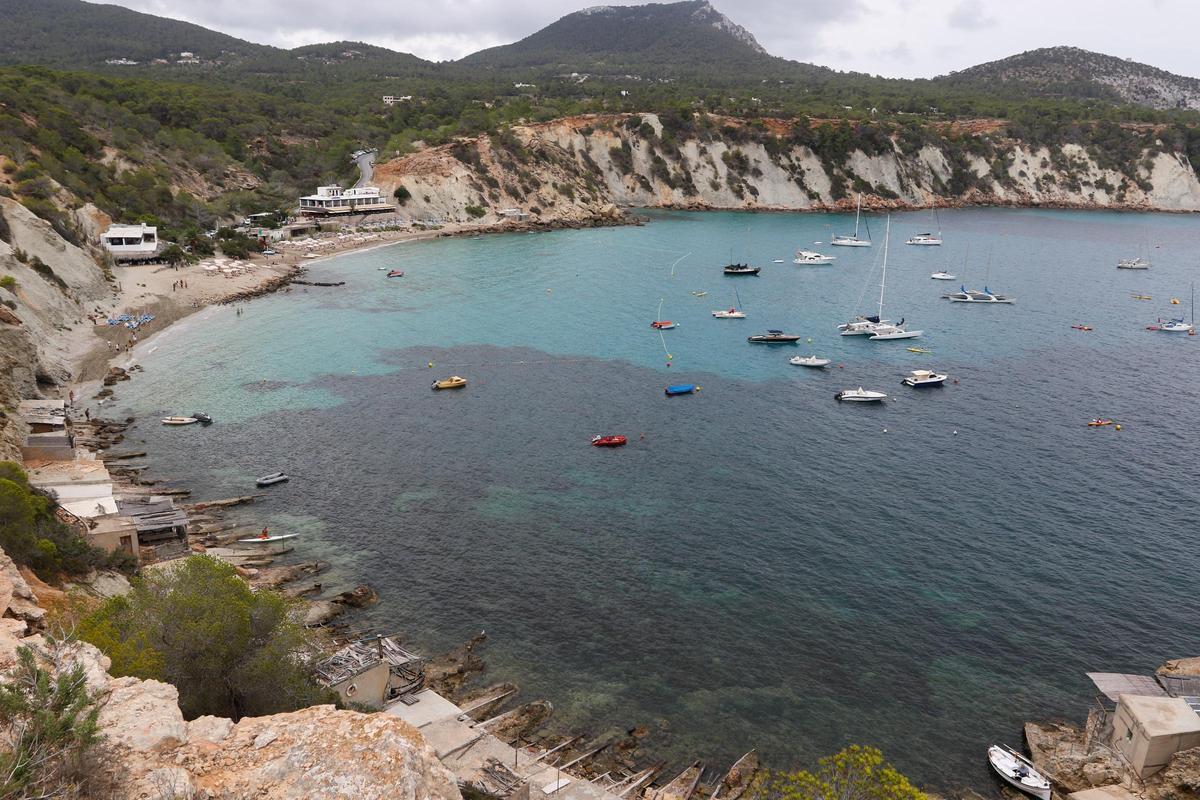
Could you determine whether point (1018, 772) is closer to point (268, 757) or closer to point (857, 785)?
point (857, 785)

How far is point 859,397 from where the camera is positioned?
223ft

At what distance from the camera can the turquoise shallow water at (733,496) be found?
3462 cm

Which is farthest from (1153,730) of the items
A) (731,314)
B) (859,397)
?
(731,314)

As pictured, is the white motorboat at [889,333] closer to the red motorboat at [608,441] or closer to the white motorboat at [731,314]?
the white motorboat at [731,314]

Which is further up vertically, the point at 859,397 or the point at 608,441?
the point at 859,397

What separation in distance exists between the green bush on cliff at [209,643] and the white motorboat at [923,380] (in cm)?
5949

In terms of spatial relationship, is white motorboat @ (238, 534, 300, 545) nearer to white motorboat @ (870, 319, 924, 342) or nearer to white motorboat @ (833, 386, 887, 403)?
white motorboat @ (833, 386, 887, 403)

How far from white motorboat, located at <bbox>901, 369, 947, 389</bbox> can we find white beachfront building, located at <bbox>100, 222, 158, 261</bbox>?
90494 millimetres

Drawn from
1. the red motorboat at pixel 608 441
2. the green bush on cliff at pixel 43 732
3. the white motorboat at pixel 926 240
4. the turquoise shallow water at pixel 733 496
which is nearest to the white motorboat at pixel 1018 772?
the turquoise shallow water at pixel 733 496

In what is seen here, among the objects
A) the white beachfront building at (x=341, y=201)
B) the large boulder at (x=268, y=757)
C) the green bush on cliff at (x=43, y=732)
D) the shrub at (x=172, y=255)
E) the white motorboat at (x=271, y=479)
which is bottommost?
the white motorboat at (x=271, y=479)

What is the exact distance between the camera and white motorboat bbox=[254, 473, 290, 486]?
51.7m

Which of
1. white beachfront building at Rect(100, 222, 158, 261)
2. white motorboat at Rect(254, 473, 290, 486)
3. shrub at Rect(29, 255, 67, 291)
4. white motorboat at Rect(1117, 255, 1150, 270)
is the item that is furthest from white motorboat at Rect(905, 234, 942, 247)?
shrub at Rect(29, 255, 67, 291)

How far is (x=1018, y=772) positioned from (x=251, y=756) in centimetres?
2644

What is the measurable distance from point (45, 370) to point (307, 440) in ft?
73.7
